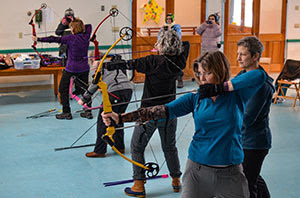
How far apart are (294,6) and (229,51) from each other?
203 centimetres

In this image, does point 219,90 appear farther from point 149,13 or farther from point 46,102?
point 149,13

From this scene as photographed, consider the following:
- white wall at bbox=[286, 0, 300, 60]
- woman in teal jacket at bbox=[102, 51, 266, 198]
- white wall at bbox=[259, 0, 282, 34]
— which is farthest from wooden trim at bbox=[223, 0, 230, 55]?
woman in teal jacket at bbox=[102, 51, 266, 198]

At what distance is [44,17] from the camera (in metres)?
8.41

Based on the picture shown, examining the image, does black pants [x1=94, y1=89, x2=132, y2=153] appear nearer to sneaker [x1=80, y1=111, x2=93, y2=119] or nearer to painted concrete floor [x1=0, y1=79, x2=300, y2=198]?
painted concrete floor [x1=0, y1=79, x2=300, y2=198]

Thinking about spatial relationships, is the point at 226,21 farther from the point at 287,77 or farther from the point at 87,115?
the point at 87,115

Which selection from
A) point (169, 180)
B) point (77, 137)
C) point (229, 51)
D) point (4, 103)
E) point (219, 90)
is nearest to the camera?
point (219, 90)

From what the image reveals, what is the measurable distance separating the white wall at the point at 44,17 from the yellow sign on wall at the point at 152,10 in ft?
2.40

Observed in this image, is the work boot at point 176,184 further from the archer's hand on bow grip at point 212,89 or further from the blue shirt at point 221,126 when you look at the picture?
the archer's hand on bow grip at point 212,89

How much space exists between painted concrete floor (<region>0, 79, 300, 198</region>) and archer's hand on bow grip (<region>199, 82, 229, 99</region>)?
1674 mm

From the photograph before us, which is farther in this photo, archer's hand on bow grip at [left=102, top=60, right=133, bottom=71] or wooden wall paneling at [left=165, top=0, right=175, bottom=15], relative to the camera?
wooden wall paneling at [left=165, top=0, right=175, bottom=15]

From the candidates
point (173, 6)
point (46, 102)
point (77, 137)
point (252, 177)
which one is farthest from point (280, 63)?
point (252, 177)

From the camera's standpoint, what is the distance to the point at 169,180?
3.94 m

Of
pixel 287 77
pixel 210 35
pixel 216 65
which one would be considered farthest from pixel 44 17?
pixel 216 65

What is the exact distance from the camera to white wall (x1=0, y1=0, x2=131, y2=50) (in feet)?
27.1
